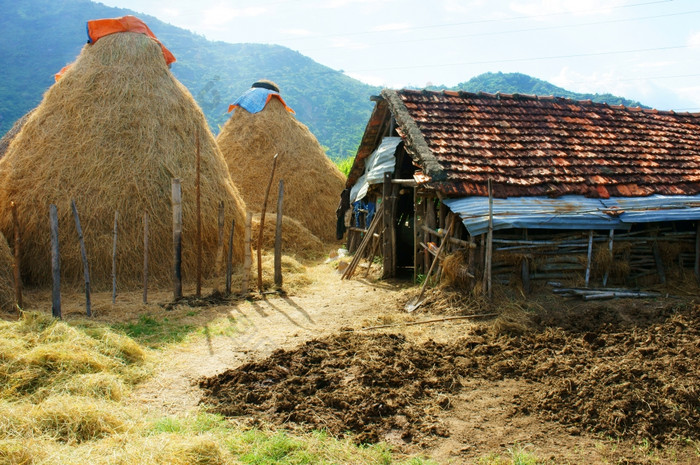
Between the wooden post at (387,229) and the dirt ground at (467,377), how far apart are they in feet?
8.30

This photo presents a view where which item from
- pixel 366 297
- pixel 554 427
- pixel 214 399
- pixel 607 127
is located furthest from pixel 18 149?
pixel 607 127

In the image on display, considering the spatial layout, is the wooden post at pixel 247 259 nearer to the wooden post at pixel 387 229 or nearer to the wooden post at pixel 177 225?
the wooden post at pixel 177 225

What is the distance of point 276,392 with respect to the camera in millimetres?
4664

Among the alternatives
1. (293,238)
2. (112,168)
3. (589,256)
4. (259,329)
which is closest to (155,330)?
(259,329)

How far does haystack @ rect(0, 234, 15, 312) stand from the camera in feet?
22.7

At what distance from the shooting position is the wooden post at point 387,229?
1014 cm

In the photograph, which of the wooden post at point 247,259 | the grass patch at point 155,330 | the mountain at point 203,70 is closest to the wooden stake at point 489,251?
the wooden post at point 247,259

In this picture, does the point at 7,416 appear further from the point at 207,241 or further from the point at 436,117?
the point at 436,117

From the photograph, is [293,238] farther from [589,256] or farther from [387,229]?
[589,256]

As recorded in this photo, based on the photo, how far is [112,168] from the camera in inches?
365

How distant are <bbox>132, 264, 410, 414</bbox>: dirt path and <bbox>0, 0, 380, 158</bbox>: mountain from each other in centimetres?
3150

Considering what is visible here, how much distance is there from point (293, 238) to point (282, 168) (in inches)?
123

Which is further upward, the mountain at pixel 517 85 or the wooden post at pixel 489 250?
the mountain at pixel 517 85

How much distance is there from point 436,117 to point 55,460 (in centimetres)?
824
